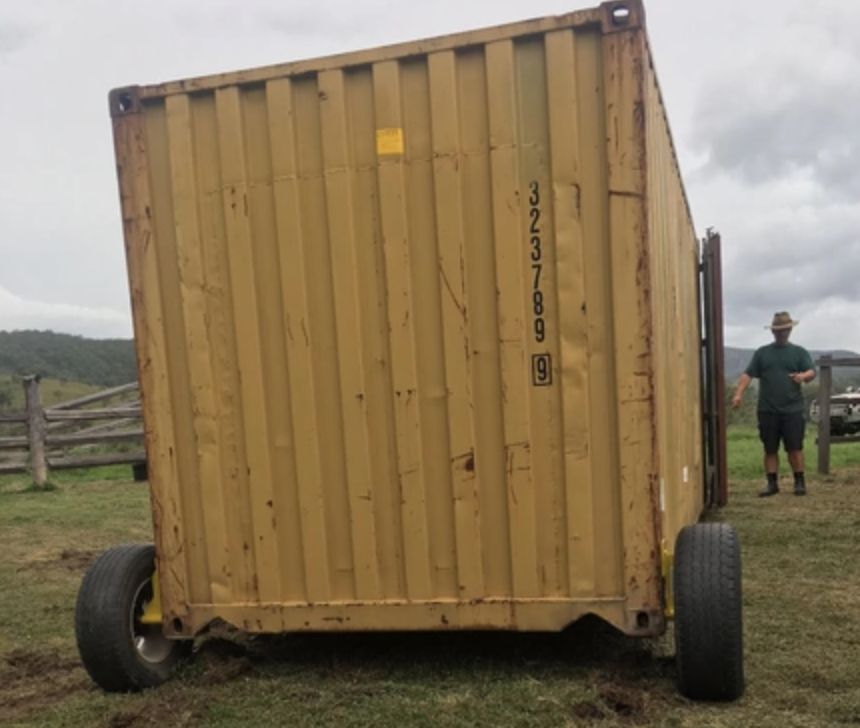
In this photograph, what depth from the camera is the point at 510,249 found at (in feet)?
11.2

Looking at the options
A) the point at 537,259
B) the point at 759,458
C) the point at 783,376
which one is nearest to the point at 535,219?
the point at 537,259

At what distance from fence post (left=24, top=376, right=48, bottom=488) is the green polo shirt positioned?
10.3 m

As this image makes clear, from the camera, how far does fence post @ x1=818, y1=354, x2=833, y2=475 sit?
34.8 feet

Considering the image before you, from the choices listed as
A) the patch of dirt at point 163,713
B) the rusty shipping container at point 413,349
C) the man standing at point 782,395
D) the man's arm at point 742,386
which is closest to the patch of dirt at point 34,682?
the rusty shipping container at point 413,349

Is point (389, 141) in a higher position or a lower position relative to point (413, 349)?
higher

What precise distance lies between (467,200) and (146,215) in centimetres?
147

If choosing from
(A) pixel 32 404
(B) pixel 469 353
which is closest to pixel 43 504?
(A) pixel 32 404

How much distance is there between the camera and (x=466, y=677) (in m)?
3.62

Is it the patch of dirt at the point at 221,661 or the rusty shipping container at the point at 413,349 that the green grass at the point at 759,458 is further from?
the patch of dirt at the point at 221,661

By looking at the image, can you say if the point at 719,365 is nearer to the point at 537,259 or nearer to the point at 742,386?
the point at 742,386

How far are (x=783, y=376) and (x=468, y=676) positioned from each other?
625 centimetres

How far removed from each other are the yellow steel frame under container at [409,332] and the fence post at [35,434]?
1014cm

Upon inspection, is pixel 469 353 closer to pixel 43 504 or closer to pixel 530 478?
pixel 530 478

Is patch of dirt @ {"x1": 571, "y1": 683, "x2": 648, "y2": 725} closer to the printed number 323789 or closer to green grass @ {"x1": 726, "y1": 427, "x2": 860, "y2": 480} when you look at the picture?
the printed number 323789
